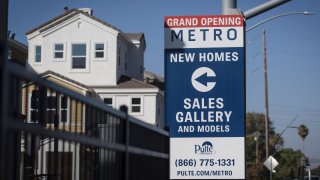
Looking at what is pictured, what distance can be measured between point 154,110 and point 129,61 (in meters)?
6.17

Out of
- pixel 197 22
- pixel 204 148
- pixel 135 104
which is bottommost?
pixel 204 148

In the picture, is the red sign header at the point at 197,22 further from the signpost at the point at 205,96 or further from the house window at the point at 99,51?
the house window at the point at 99,51

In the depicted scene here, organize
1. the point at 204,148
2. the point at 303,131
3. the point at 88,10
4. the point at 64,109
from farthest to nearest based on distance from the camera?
1. the point at 303,131
2. the point at 88,10
3. the point at 204,148
4. the point at 64,109

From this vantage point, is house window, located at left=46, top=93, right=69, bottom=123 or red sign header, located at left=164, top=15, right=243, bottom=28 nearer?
house window, located at left=46, top=93, right=69, bottom=123

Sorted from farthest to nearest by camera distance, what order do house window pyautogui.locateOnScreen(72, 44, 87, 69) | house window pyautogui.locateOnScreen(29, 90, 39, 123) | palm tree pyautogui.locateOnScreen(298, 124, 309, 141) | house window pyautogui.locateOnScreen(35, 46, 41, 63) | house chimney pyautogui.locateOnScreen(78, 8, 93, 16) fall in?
palm tree pyautogui.locateOnScreen(298, 124, 309, 141), house chimney pyautogui.locateOnScreen(78, 8, 93, 16), house window pyautogui.locateOnScreen(35, 46, 41, 63), house window pyautogui.locateOnScreen(72, 44, 87, 69), house window pyautogui.locateOnScreen(29, 90, 39, 123)

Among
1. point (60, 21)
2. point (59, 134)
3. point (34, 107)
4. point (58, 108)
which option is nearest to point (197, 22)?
point (34, 107)

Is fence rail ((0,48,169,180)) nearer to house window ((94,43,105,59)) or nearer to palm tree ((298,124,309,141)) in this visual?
house window ((94,43,105,59))

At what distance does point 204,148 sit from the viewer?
8125 mm

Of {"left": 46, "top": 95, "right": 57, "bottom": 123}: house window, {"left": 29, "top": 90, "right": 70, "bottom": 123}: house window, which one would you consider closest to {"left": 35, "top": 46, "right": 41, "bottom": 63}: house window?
{"left": 29, "top": 90, "right": 70, "bottom": 123}: house window

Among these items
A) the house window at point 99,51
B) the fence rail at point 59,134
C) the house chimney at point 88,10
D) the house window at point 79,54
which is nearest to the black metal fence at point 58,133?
the fence rail at point 59,134

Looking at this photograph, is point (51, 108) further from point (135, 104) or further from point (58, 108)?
point (135, 104)

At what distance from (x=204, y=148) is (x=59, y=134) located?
468 cm

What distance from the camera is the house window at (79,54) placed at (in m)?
42.4

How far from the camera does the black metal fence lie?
2.90m
